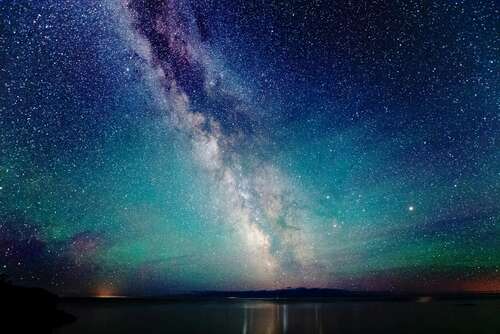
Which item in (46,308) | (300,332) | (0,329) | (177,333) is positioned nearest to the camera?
(0,329)

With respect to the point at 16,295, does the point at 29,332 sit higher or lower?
lower

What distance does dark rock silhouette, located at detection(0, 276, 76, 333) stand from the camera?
39406 millimetres

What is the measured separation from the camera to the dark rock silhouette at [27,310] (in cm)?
3941

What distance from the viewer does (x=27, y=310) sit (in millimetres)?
43781

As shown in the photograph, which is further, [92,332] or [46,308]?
[46,308]

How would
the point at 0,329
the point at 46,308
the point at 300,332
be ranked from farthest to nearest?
the point at 46,308
the point at 300,332
the point at 0,329

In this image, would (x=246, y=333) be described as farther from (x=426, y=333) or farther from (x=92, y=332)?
(x=426, y=333)

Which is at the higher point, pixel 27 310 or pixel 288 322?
pixel 288 322

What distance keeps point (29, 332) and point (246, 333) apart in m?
23.7

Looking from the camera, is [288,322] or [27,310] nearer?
[27,310]

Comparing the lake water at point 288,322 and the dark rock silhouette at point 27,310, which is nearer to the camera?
the dark rock silhouette at point 27,310

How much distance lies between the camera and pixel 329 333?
41438 millimetres

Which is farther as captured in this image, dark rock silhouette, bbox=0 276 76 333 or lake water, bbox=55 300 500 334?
lake water, bbox=55 300 500 334

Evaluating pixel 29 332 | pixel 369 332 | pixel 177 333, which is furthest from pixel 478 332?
pixel 29 332
